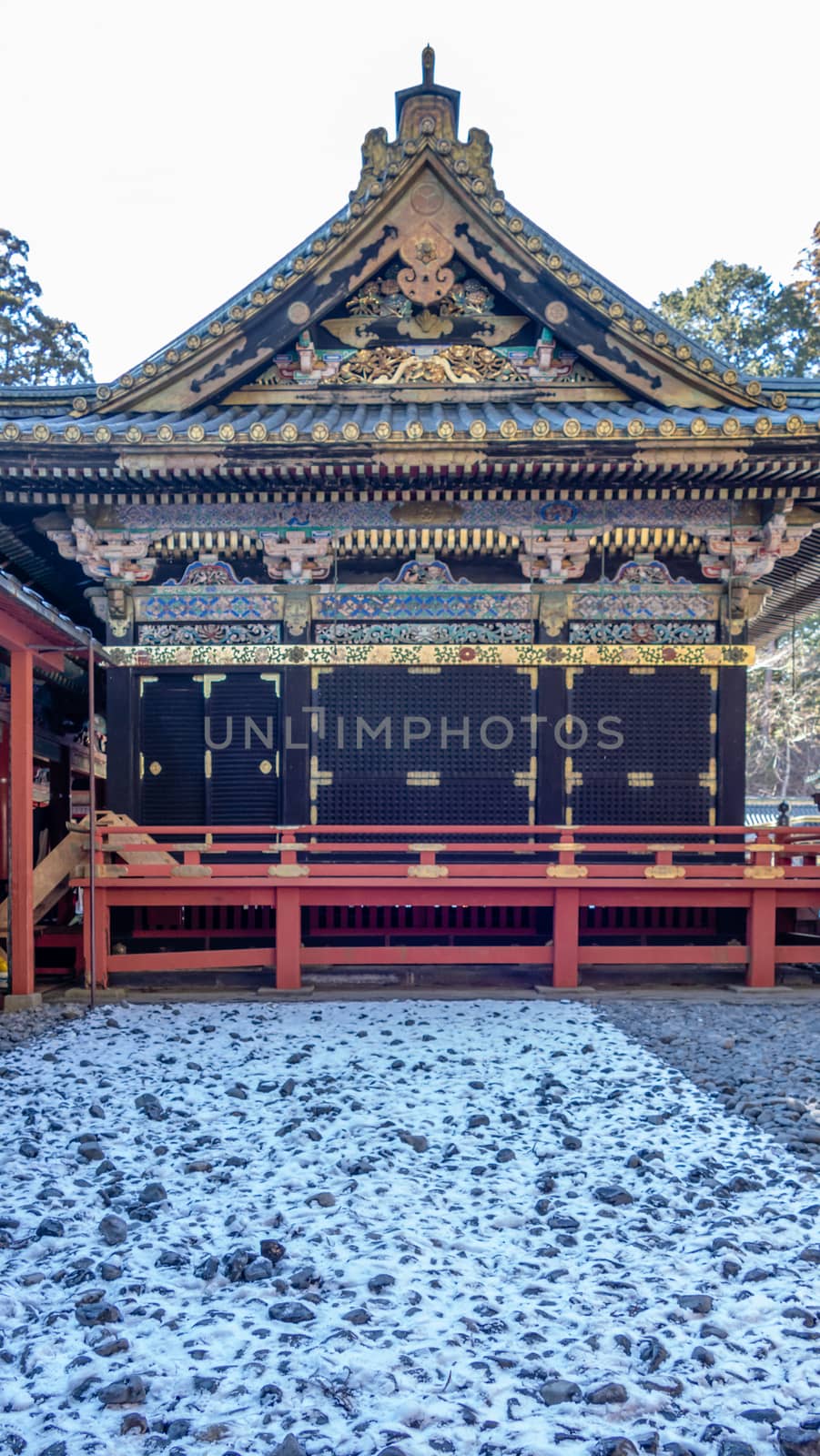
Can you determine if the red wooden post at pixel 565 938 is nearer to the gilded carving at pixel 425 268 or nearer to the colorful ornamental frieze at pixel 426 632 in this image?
the colorful ornamental frieze at pixel 426 632

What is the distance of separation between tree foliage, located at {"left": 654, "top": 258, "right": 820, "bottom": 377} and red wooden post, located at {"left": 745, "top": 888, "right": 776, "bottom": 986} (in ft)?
130

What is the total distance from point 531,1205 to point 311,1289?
136 centimetres

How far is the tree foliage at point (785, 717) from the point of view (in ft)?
139

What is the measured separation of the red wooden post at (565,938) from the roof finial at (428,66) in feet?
32.5

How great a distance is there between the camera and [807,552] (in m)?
12.3

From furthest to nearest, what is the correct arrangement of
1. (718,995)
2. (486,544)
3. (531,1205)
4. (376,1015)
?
(486,544), (718,995), (376,1015), (531,1205)

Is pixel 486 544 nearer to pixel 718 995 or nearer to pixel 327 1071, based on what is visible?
pixel 718 995

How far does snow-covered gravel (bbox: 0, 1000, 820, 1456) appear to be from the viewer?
3238 millimetres

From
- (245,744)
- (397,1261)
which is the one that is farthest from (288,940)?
(397,1261)

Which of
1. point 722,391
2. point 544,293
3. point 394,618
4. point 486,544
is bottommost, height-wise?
point 394,618

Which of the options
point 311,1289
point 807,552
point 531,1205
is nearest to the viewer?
point 311,1289

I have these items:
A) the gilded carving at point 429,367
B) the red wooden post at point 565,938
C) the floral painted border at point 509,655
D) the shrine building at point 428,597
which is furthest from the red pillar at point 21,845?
the gilded carving at point 429,367

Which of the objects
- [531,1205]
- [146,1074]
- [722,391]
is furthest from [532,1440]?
[722,391]

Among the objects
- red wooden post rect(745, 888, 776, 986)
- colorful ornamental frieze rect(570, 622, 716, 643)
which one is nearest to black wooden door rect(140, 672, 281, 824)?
colorful ornamental frieze rect(570, 622, 716, 643)
